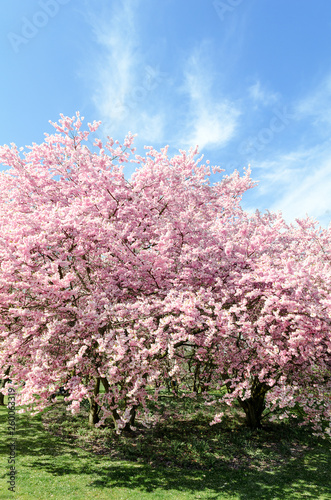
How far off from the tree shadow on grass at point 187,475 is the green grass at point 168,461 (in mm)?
30

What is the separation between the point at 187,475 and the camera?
32.4 feet

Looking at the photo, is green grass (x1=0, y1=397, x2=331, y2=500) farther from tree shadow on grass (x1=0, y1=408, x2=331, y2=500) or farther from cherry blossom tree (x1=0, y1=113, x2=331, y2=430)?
cherry blossom tree (x1=0, y1=113, x2=331, y2=430)

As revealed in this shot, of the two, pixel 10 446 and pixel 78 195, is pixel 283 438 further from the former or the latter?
pixel 78 195

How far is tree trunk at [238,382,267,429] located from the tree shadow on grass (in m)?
2.77

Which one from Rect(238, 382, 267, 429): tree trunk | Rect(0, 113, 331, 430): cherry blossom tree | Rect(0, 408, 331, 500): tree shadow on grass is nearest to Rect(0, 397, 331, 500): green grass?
Rect(0, 408, 331, 500): tree shadow on grass

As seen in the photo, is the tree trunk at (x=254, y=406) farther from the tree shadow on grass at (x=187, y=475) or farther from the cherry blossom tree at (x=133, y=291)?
the cherry blossom tree at (x=133, y=291)

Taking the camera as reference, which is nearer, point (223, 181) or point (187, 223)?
point (187, 223)

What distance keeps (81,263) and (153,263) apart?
2.61 m

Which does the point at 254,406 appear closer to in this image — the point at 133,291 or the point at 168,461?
the point at 168,461

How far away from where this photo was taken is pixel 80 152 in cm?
1095

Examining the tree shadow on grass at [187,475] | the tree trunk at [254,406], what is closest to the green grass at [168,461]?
the tree shadow on grass at [187,475]

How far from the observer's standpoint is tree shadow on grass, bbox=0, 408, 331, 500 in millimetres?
8984

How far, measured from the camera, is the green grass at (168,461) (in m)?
8.76

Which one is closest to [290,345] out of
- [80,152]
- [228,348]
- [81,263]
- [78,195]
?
[228,348]
